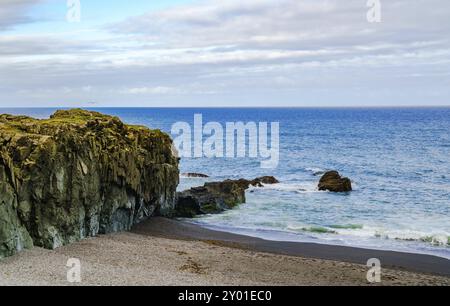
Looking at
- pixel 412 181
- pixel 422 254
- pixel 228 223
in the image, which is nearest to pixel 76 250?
pixel 228 223

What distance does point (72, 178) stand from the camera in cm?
3803

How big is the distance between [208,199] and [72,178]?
21.1 meters

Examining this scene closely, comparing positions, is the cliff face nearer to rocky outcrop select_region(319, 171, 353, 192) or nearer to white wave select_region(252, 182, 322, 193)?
white wave select_region(252, 182, 322, 193)

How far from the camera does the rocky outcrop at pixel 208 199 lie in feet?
179

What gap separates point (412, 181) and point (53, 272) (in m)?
59.1

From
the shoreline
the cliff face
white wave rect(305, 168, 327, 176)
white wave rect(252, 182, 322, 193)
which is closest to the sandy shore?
the shoreline

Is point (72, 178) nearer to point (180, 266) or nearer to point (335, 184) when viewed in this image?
point (180, 266)

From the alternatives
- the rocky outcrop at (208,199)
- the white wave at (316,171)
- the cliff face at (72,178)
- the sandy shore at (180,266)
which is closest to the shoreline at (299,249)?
the sandy shore at (180,266)

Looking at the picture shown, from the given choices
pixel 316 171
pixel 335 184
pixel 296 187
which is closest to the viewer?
pixel 335 184

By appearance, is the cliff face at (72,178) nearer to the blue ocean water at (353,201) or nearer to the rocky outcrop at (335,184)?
the blue ocean water at (353,201)

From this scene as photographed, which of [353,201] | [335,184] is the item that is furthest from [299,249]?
[335,184]

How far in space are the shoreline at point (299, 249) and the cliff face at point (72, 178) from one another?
2900 mm
